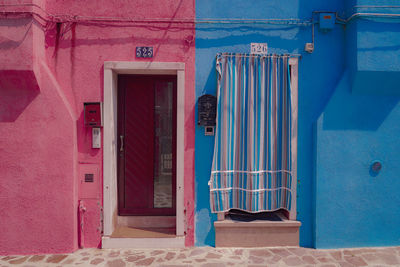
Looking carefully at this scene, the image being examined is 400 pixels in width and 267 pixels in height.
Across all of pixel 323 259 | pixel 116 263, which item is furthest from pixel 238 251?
pixel 116 263

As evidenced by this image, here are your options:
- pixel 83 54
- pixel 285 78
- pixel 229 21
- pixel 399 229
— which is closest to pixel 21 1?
pixel 83 54

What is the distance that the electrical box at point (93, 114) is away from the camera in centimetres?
392

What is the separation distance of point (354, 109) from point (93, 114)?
3987 millimetres

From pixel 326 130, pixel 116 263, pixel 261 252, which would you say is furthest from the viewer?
pixel 326 130

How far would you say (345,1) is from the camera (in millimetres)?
4074

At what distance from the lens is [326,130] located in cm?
397

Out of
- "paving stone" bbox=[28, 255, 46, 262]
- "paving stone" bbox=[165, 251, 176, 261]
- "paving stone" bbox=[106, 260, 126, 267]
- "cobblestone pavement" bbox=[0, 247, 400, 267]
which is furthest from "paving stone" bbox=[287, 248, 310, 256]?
"paving stone" bbox=[28, 255, 46, 262]

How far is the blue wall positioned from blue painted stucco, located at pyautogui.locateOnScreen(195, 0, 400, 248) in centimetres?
2

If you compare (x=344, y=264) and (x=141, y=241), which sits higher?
(x=141, y=241)

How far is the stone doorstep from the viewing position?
3.97 metres

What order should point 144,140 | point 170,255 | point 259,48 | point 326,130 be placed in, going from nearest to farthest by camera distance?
1. point 170,255
2. point 326,130
3. point 259,48
4. point 144,140

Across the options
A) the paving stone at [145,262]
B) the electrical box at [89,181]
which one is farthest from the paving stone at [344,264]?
the electrical box at [89,181]

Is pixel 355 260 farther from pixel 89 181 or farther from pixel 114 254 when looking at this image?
pixel 89 181

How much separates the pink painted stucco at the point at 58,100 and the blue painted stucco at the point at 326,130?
0.90 ft
